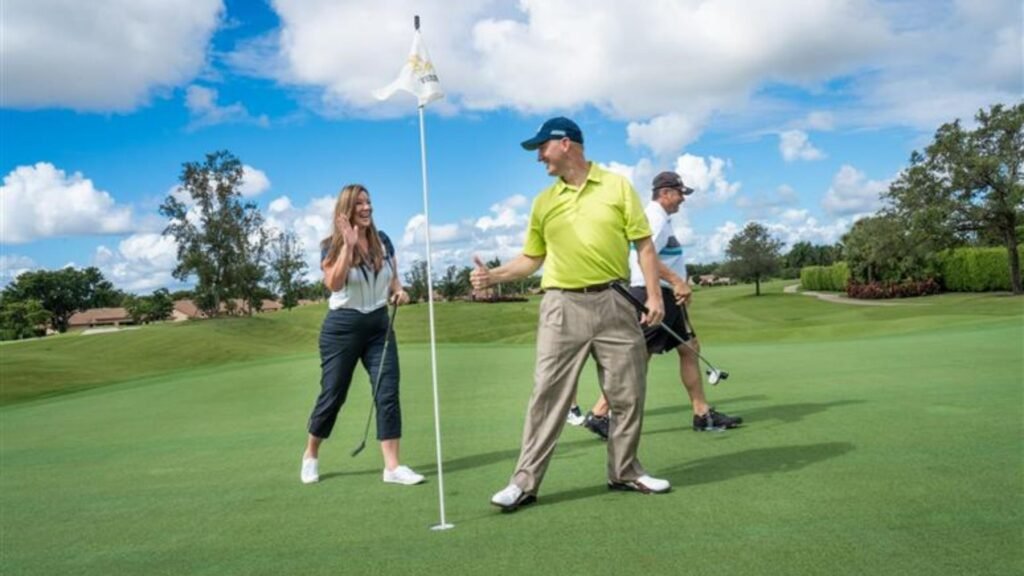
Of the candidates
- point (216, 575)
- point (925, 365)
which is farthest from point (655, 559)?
point (925, 365)

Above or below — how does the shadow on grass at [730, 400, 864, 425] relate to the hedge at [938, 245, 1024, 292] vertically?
below

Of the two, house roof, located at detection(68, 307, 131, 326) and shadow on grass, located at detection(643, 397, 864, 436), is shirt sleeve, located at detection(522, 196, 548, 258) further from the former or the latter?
house roof, located at detection(68, 307, 131, 326)

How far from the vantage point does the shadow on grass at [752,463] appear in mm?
5391

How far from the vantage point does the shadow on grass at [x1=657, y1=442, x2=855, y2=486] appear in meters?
5.39

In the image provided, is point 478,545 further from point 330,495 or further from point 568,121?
point 568,121

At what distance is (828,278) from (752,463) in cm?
7560

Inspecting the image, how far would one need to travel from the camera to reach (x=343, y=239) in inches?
233

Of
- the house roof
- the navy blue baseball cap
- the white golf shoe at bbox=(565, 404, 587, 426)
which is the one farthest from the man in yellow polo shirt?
the house roof

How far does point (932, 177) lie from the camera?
159 ft

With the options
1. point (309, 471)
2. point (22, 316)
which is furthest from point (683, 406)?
point (22, 316)

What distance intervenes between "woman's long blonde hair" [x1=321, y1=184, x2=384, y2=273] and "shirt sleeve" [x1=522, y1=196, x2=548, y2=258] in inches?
53.6

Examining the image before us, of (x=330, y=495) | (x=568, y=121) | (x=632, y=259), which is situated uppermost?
(x=568, y=121)

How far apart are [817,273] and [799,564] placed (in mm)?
80095

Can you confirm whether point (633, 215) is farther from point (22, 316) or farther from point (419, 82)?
point (22, 316)
